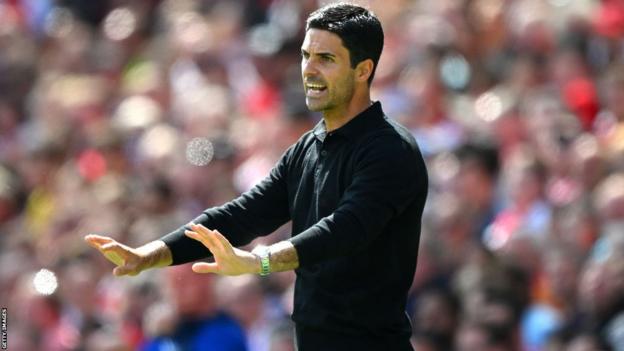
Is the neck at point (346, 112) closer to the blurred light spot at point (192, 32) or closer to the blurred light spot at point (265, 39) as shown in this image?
the blurred light spot at point (265, 39)

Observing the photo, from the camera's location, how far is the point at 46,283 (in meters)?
9.51

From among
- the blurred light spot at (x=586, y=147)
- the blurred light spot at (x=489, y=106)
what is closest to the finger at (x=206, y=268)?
the blurred light spot at (x=586, y=147)

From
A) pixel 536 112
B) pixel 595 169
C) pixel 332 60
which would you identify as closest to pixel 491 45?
pixel 536 112

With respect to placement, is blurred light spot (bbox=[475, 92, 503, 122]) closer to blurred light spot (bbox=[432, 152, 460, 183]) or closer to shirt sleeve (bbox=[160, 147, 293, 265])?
blurred light spot (bbox=[432, 152, 460, 183])

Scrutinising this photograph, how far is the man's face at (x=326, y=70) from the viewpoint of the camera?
5.19 m

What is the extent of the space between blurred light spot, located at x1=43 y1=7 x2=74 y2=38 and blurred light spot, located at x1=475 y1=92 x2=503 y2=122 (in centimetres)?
472

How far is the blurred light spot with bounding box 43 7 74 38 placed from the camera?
13.2 meters

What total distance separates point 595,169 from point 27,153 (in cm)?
480

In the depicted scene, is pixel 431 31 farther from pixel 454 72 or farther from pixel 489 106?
pixel 489 106

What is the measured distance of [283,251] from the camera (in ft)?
15.9

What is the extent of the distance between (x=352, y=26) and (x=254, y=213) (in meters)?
0.78

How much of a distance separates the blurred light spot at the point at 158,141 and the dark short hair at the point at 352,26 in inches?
205

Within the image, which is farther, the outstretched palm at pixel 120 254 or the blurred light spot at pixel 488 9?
the blurred light spot at pixel 488 9

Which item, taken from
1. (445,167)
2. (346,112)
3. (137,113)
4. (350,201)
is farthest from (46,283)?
(350,201)
